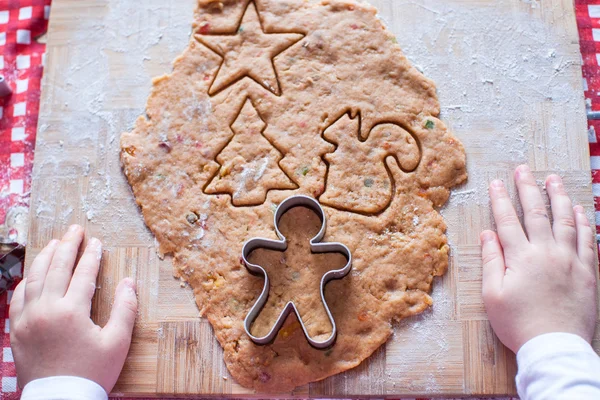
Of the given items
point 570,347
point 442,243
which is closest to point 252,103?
point 442,243

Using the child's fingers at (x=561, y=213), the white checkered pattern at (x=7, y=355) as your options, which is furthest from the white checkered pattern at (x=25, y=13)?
the child's fingers at (x=561, y=213)

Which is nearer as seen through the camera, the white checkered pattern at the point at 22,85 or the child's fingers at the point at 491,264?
the child's fingers at the point at 491,264

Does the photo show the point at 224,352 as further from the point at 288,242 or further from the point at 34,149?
the point at 34,149

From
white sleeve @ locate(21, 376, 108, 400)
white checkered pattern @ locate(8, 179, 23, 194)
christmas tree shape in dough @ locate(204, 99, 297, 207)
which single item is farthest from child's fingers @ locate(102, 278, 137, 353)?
white checkered pattern @ locate(8, 179, 23, 194)

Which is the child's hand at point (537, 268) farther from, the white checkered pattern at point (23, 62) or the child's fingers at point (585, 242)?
the white checkered pattern at point (23, 62)

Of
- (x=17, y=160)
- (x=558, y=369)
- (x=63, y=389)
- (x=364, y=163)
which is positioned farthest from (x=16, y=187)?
(x=558, y=369)

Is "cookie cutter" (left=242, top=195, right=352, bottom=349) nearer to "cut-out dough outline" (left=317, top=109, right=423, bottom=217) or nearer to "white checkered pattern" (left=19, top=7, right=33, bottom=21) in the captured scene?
"cut-out dough outline" (left=317, top=109, right=423, bottom=217)
